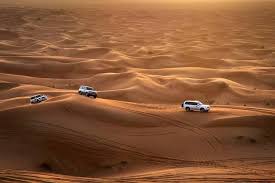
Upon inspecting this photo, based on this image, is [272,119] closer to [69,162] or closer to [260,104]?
[260,104]

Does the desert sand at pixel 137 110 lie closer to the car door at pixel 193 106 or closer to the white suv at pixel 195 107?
the white suv at pixel 195 107

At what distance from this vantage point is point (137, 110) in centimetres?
1794

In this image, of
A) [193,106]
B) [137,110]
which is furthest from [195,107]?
[137,110]

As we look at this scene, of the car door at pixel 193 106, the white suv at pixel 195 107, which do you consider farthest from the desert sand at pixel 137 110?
the car door at pixel 193 106

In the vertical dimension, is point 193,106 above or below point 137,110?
above

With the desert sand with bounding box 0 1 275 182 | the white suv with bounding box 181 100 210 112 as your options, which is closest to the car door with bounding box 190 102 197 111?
the white suv with bounding box 181 100 210 112

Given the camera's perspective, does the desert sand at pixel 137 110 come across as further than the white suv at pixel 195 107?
No

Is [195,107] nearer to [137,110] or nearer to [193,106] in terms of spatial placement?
[193,106]

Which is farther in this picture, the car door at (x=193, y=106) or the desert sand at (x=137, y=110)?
the car door at (x=193, y=106)

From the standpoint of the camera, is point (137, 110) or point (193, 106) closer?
point (137, 110)

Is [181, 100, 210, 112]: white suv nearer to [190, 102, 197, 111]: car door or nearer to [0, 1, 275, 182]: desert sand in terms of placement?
[190, 102, 197, 111]: car door

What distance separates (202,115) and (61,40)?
32.9 m

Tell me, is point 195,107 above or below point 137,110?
above

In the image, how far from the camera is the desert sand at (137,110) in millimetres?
13742
